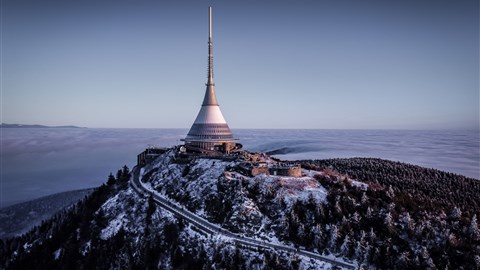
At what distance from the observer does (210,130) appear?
6400 centimetres

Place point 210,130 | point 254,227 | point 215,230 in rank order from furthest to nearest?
1. point 210,130
2. point 215,230
3. point 254,227

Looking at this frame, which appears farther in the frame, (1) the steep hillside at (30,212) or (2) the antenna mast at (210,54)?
(1) the steep hillside at (30,212)

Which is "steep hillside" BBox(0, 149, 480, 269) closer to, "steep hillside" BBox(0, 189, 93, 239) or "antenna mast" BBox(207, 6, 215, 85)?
"antenna mast" BBox(207, 6, 215, 85)

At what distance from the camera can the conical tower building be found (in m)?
63.3

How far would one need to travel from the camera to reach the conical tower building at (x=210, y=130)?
63.3m

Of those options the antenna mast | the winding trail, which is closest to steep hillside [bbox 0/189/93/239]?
the winding trail

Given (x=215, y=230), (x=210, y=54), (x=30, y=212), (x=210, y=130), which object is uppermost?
(x=210, y=54)

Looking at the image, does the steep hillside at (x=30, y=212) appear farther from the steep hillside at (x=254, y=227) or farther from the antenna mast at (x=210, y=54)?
the antenna mast at (x=210, y=54)

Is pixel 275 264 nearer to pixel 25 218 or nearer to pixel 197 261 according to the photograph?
pixel 197 261

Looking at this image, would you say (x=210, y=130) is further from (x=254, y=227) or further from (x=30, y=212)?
(x=30, y=212)

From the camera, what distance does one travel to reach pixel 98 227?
48.4 metres

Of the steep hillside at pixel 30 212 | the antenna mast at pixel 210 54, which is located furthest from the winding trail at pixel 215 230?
the steep hillside at pixel 30 212

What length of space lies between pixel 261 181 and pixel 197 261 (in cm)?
1484

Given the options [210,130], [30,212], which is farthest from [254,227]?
[30,212]
